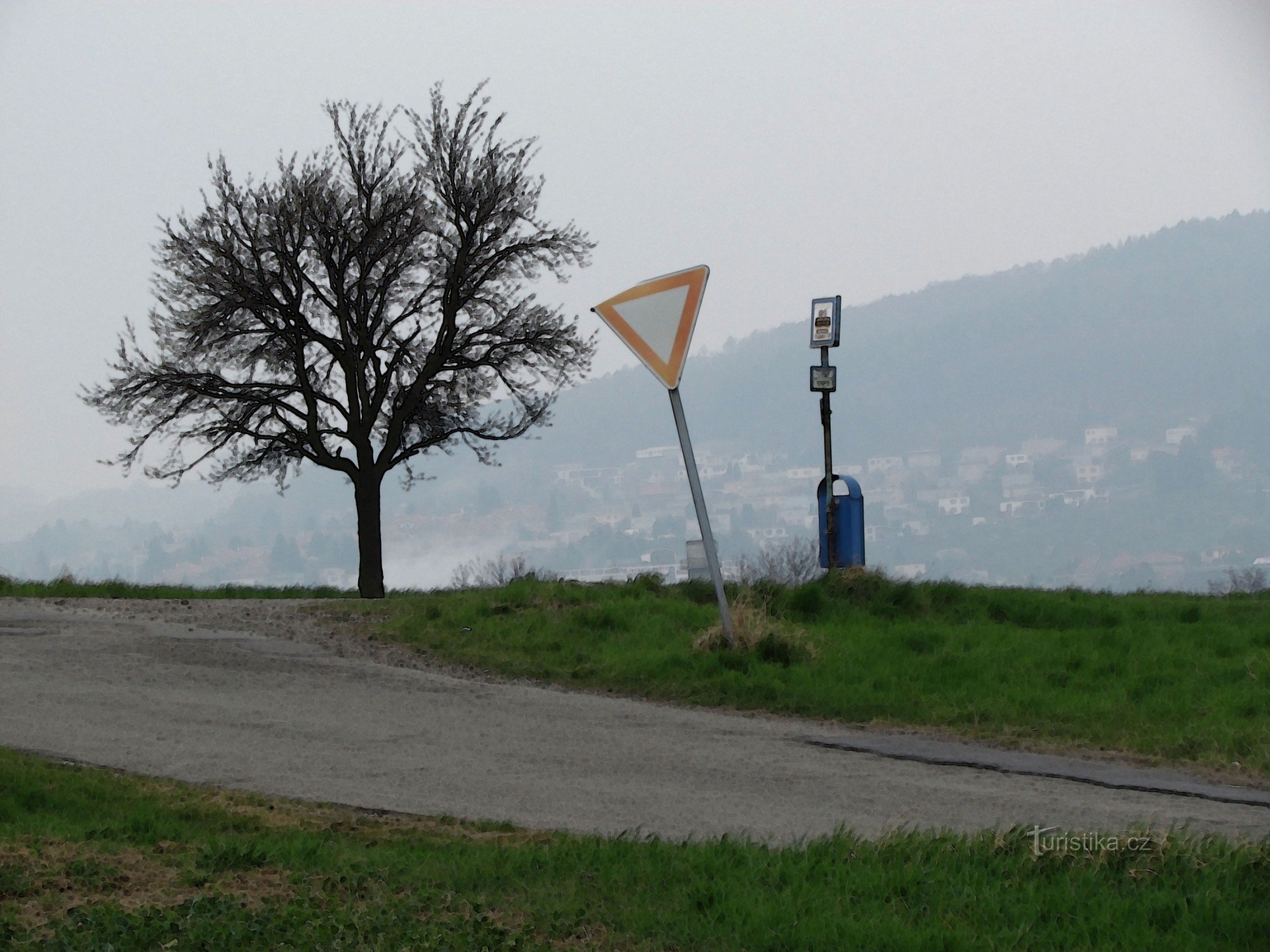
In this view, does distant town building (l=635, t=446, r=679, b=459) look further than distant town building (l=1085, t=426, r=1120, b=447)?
No

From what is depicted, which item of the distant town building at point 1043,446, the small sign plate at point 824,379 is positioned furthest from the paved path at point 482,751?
the distant town building at point 1043,446

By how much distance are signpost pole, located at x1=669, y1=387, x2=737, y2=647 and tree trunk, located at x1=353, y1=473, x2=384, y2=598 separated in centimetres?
1149

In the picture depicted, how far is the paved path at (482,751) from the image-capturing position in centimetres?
662

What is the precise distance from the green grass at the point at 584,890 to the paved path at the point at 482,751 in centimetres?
68

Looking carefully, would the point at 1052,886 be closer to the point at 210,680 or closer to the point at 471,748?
the point at 471,748

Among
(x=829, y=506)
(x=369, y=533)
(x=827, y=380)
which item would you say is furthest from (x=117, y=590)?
(x=827, y=380)

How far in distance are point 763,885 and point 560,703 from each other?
4860 mm

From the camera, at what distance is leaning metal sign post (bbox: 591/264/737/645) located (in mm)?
11438

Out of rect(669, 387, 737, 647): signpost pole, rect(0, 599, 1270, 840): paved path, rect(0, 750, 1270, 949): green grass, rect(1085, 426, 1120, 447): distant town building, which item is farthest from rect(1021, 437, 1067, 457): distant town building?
rect(0, 750, 1270, 949): green grass

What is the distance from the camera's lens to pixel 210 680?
10047 mm

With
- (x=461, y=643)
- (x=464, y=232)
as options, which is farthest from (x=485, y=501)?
(x=461, y=643)

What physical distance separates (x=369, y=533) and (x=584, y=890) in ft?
58.6

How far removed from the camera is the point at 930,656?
11.2 meters

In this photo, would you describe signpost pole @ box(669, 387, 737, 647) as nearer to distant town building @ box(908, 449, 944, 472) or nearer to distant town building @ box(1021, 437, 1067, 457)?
distant town building @ box(908, 449, 944, 472)
